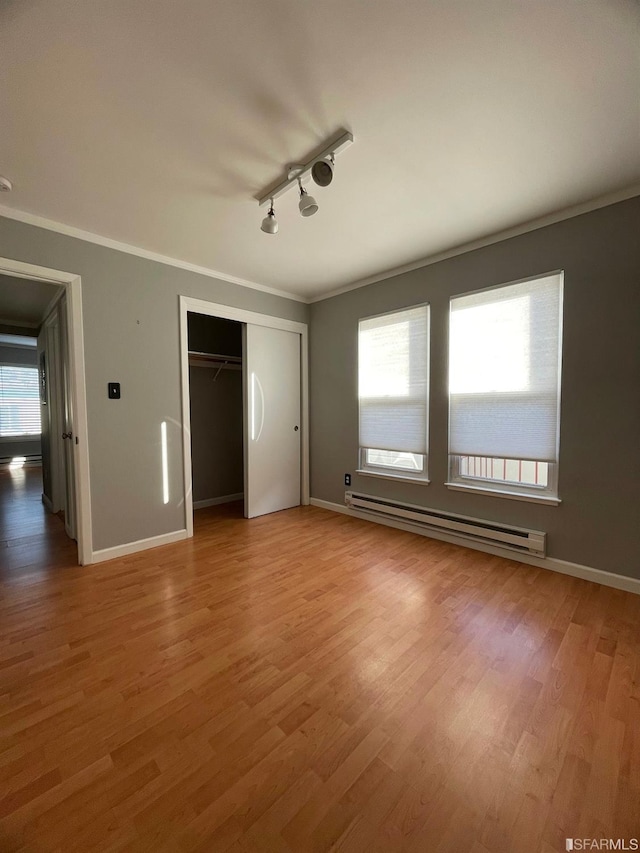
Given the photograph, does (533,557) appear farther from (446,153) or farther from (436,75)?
(436,75)

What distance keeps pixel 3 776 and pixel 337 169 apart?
3129 mm

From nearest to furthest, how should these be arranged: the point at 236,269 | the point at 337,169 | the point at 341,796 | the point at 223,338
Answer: the point at 341,796 → the point at 337,169 → the point at 236,269 → the point at 223,338

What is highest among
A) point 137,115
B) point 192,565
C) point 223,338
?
point 137,115

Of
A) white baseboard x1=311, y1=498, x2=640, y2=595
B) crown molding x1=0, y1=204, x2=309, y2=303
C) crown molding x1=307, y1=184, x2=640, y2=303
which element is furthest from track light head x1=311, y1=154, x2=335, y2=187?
white baseboard x1=311, y1=498, x2=640, y2=595

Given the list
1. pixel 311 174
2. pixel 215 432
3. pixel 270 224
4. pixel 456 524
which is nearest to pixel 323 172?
pixel 311 174

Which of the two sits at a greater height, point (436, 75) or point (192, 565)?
point (436, 75)

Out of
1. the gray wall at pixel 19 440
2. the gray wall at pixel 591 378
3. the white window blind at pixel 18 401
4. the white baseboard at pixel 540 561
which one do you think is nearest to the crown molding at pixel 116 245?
the gray wall at pixel 591 378

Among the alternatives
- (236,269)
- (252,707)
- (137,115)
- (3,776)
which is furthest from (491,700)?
(236,269)

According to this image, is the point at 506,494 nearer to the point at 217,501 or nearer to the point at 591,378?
the point at 591,378

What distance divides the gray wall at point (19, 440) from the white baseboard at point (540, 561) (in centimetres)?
Result: 831

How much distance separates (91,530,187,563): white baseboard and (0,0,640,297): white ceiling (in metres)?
2.67

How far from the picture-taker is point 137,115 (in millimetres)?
1591

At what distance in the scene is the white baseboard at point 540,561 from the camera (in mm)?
2289

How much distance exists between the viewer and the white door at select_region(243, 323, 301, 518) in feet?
12.7
